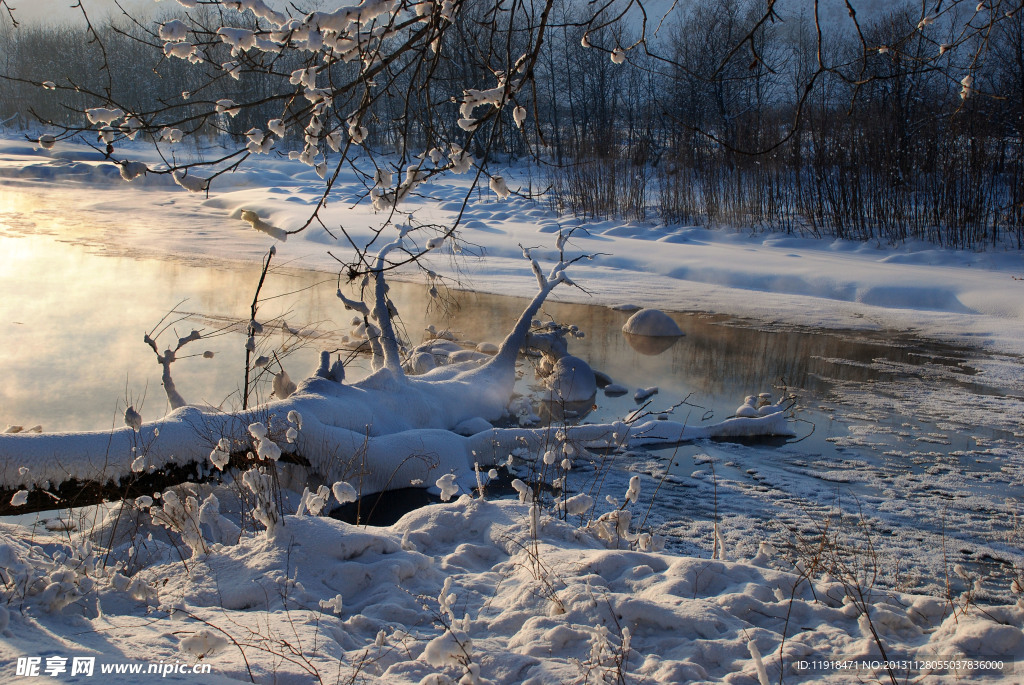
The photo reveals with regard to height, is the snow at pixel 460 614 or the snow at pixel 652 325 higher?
the snow at pixel 652 325

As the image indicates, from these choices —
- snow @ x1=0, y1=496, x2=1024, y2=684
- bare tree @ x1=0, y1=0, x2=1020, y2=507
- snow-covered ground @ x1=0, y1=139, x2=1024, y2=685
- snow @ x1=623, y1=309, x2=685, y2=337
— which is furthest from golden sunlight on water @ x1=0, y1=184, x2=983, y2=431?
snow @ x1=0, y1=496, x2=1024, y2=684

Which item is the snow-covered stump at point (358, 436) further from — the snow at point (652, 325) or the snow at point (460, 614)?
the snow at point (652, 325)

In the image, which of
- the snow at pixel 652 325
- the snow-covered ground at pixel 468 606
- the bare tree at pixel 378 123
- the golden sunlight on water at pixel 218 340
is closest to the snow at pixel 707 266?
the golden sunlight on water at pixel 218 340

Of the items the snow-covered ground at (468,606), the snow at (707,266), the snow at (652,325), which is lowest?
the snow-covered ground at (468,606)

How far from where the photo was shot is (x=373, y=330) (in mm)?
6414

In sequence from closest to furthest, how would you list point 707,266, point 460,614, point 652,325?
1. point 460,614
2. point 652,325
3. point 707,266

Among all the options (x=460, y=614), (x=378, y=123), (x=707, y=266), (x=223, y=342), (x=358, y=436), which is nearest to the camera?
(x=460, y=614)

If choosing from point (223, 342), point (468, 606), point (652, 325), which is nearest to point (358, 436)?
point (468, 606)

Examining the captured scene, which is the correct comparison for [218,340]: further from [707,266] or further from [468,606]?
[707,266]

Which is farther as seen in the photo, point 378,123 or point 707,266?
point 707,266

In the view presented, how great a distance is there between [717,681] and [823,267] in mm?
10080

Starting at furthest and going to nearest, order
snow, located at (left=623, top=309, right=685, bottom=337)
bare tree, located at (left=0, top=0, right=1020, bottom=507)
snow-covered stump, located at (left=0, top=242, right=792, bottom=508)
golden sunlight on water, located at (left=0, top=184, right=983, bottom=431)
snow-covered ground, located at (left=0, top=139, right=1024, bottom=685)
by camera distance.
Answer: snow, located at (left=623, top=309, right=685, bottom=337) → golden sunlight on water, located at (left=0, top=184, right=983, bottom=431) → snow-covered stump, located at (left=0, top=242, right=792, bottom=508) → bare tree, located at (left=0, top=0, right=1020, bottom=507) → snow-covered ground, located at (left=0, top=139, right=1024, bottom=685)

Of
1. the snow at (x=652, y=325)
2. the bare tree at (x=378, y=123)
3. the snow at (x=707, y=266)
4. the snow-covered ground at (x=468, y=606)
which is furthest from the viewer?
the snow at (x=707, y=266)

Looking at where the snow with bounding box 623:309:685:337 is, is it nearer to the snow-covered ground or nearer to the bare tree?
the bare tree
